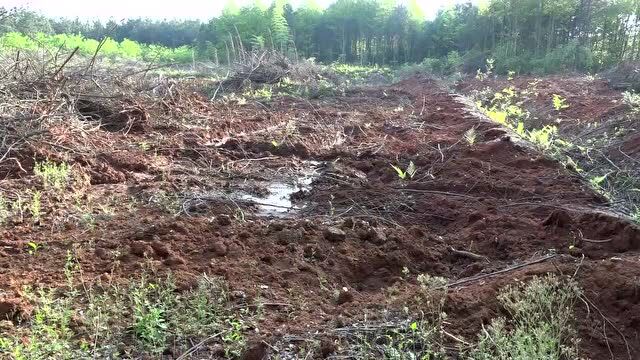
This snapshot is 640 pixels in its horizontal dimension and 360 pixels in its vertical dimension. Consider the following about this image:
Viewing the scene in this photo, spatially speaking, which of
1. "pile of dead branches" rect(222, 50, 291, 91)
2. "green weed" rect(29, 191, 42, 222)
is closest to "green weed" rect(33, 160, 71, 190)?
"green weed" rect(29, 191, 42, 222)

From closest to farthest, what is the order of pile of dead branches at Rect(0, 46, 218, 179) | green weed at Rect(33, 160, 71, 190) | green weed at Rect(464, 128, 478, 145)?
1. green weed at Rect(33, 160, 71, 190)
2. pile of dead branches at Rect(0, 46, 218, 179)
3. green weed at Rect(464, 128, 478, 145)

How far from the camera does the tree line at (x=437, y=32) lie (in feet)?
69.1

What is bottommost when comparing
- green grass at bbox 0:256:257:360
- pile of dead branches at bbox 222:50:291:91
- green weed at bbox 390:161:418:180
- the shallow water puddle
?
the shallow water puddle

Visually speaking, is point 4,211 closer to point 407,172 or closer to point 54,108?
point 54,108

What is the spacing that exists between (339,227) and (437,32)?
29.4m

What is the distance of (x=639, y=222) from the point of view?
169 inches

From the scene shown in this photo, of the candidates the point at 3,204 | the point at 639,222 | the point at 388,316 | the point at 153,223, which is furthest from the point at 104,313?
the point at 639,222

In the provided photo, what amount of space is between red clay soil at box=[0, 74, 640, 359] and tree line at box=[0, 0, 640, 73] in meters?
15.7

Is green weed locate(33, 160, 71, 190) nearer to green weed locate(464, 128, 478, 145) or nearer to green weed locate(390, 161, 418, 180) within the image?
green weed locate(390, 161, 418, 180)

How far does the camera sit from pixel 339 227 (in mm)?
4445

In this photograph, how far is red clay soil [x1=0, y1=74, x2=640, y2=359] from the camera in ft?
10.3

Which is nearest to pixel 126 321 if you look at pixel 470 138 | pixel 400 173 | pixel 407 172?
pixel 400 173

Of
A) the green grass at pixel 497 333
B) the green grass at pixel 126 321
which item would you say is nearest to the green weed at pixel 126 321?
the green grass at pixel 126 321

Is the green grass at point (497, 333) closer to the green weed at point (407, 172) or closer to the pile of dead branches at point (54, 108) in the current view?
the green weed at point (407, 172)
